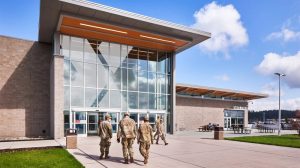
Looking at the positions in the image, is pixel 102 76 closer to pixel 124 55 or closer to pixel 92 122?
pixel 124 55

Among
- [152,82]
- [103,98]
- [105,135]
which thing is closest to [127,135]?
[105,135]

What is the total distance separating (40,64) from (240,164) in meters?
18.4

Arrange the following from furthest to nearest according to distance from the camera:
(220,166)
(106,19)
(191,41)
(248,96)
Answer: (248,96), (191,41), (106,19), (220,166)

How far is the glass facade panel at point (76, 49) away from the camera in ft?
68.3

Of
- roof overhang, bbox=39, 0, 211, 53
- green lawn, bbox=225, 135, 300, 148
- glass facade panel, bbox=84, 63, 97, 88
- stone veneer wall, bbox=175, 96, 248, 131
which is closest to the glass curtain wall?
glass facade panel, bbox=84, 63, 97, 88

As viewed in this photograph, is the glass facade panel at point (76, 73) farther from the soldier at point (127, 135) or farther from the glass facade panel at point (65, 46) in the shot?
the soldier at point (127, 135)

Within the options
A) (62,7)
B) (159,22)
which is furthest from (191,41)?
(62,7)

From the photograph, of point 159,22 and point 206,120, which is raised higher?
point 159,22

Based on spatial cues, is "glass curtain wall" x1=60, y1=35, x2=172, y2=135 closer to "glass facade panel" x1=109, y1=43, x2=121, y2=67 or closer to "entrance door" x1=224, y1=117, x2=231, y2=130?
"glass facade panel" x1=109, y1=43, x2=121, y2=67

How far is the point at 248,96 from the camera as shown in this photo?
129ft

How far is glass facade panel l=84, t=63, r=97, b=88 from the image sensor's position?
21141 mm

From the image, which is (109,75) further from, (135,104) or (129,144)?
(129,144)

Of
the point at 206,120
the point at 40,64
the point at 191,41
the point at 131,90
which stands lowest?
the point at 206,120

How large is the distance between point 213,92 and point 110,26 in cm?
2053
